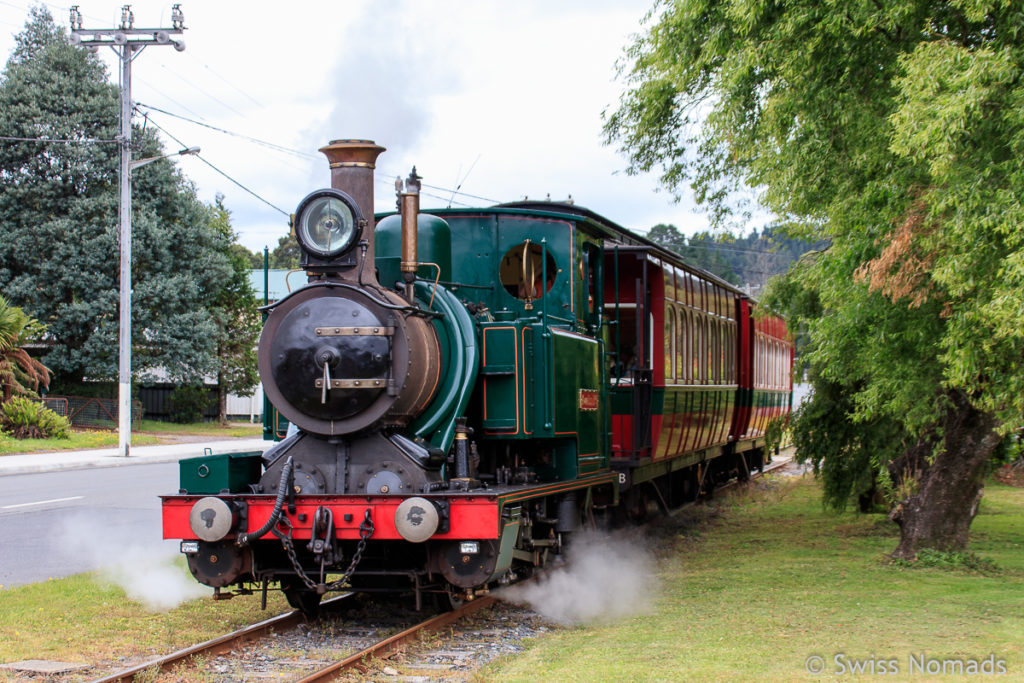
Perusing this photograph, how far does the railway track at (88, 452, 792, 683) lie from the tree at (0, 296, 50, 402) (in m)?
20.5

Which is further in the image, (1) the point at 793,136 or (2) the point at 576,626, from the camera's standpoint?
(1) the point at 793,136

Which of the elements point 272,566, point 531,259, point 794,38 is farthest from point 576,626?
point 794,38

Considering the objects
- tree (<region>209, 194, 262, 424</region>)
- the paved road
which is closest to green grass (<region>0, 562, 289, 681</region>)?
the paved road

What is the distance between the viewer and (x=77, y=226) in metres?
31.2

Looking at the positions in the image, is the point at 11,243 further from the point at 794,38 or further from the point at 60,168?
the point at 794,38

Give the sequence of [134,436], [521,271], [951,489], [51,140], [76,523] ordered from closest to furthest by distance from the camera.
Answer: [521,271]
[951,489]
[76,523]
[134,436]
[51,140]

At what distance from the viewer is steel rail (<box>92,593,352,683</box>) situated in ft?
19.2

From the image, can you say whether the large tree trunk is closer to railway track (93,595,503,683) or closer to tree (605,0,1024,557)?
tree (605,0,1024,557)

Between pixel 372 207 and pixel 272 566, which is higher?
pixel 372 207

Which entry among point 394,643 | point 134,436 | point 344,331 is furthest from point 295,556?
point 134,436

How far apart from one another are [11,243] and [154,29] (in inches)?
444

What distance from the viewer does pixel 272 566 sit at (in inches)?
286

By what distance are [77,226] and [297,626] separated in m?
26.9

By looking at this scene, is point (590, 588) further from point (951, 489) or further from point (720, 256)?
point (720, 256)
